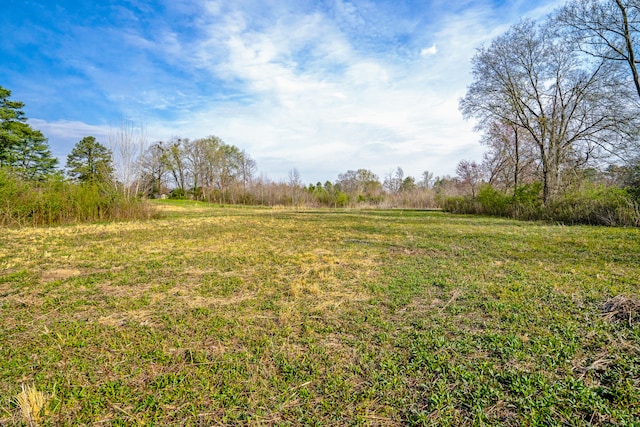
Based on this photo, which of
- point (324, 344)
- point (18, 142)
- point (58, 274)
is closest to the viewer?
point (324, 344)

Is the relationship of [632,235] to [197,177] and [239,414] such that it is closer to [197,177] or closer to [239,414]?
[239,414]

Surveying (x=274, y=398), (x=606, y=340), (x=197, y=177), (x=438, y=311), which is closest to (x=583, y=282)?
(x=606, y=340)

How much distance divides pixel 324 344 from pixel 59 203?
13369 millimetres

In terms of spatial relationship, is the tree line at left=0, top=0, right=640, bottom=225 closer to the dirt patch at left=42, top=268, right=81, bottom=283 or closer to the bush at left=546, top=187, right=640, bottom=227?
the bush at left=546, top=187, right=640, bottom=227

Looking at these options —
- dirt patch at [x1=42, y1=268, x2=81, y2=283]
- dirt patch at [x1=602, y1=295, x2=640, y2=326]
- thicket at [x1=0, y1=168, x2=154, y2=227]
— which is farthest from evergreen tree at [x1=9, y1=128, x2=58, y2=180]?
dirt patch at [x1=602, y1=295, x2=640, y2=326]

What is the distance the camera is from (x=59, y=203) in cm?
1051

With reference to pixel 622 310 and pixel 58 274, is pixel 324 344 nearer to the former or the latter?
pixel 622 310

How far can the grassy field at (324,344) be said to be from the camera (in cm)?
137

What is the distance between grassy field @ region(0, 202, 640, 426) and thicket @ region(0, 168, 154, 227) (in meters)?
8.14

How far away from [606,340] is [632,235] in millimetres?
6526

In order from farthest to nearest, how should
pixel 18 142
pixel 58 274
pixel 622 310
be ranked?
pixel 18 142 → pixel 58 274 → pixel 622 310

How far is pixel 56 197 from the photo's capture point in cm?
1048

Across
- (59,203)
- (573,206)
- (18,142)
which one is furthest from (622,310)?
(18,142)

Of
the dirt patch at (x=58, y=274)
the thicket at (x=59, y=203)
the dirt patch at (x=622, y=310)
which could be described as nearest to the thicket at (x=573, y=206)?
the dirt patch at (x=622, y=310)
